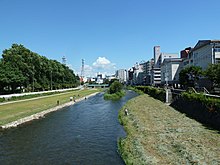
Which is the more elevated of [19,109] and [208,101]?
[208,101]

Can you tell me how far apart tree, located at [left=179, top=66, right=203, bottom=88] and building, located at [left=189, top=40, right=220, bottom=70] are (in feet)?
13.1

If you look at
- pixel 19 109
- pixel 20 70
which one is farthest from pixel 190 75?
pixel 19 109

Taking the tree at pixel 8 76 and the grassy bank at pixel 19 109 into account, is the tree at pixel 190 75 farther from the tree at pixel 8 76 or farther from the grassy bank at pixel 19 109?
the tree at pixel 8 76

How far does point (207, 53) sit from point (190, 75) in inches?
341

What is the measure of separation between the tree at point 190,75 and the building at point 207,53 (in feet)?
13.1

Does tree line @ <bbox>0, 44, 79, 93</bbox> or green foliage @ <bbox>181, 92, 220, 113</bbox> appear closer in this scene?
green foliage @ <bbox>181, 92, 220, 113</bbox>

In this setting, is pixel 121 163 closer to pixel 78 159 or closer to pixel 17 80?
pixel 78 159

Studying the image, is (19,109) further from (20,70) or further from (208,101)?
(20,70)

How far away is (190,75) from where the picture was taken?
256ft

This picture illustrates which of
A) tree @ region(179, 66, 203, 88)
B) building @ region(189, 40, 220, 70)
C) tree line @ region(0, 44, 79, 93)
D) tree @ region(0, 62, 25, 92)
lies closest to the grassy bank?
tree @ region(0, 62, 25, 92)

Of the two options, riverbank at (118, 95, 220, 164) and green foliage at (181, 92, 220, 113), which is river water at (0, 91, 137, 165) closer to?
riverbank at (118, 95, 220, 164)

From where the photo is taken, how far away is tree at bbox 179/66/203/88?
249 ft

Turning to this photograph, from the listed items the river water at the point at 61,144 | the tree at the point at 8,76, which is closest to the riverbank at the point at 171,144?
the river water at the point at 61,144

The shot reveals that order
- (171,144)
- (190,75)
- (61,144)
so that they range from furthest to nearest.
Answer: (190,75) → (61,144) → (171,144)
